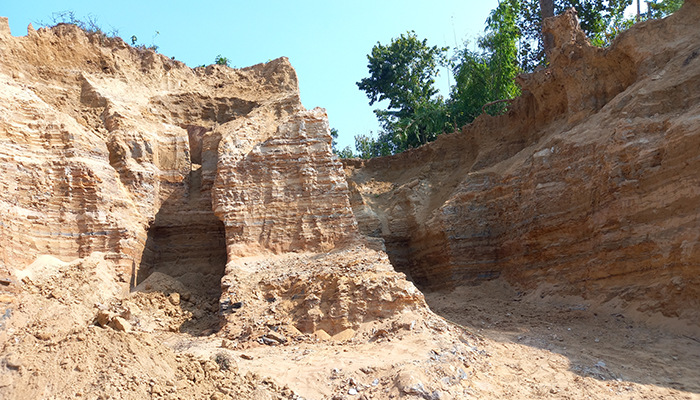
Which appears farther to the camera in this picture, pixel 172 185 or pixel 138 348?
pixel 172 185

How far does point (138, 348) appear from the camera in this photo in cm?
717

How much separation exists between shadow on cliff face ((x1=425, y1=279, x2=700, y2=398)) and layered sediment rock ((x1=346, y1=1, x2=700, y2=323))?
436 mm

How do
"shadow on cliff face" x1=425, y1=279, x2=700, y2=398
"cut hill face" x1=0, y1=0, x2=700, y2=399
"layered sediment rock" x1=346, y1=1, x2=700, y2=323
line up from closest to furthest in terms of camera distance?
"cut hill face" x1=0, y1=0, x2=700, y2=399 < "shadow on cliff face" x1=425, y1=279, x2=700, y2=398 < "layered sediment rock" x1=346, y1=1, x2=700, y2=323

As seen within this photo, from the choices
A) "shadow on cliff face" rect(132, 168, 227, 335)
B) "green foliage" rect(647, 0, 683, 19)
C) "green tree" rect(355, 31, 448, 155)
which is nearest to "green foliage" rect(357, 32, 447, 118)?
"green tree" rect(355, 31, 448, 155)

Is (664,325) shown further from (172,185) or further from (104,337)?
(172,185)

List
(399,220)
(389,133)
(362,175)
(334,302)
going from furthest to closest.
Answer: (389,133)
(362,175)
(399,220)
(334,302)

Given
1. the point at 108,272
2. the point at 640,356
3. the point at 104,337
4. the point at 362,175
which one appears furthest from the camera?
the point at 362,175

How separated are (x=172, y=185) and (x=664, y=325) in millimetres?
10364

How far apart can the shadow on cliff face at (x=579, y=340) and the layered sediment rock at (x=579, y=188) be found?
44cm

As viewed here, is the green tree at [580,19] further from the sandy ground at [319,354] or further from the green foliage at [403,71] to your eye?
the sandy ground at [319,354]

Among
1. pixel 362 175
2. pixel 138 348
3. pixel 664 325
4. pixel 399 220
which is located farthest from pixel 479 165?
pixel 138 348

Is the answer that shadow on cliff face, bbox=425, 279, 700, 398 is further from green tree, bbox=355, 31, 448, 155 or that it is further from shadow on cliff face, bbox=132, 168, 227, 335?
green tree, bbox=355, 31, 448, 155

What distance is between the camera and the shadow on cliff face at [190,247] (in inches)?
456

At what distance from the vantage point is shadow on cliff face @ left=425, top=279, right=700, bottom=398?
319 inches
